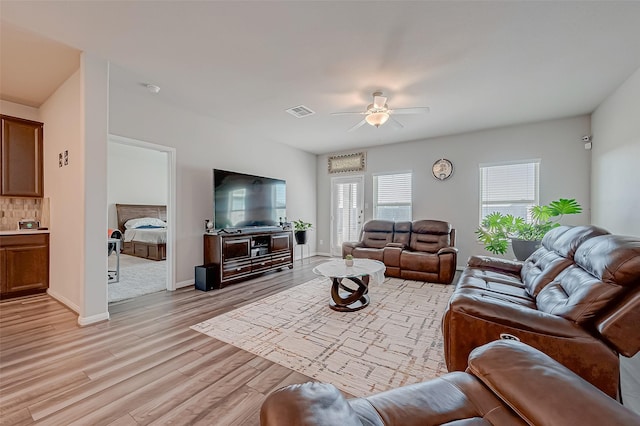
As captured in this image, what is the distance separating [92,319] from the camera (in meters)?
2.71

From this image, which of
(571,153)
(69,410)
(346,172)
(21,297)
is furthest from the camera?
(346,172)

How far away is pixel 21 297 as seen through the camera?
3.49 meters

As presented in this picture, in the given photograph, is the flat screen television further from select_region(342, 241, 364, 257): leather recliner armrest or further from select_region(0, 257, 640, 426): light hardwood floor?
select_region(0, 257, 640, 426): light hardwood floor

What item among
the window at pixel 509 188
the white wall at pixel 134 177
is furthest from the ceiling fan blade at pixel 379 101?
the white wall at pixel 134 177

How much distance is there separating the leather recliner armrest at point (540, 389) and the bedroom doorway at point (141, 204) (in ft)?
13.0

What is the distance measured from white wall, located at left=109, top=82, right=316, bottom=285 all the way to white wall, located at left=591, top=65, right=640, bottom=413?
5.33m

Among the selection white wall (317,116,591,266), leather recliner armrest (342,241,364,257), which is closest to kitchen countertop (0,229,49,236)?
leather recliner armrest (342,241,364,257)

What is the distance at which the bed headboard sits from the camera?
7.46 metres

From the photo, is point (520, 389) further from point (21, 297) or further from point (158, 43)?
point (21, 297)

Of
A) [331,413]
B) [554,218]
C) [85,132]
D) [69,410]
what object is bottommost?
[69,410]

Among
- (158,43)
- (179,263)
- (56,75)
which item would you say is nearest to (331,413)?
(158,43)

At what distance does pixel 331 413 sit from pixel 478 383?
678 mm

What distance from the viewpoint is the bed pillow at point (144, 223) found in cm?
735

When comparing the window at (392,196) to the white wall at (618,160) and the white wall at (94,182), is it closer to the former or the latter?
the white wall at (618,160)
